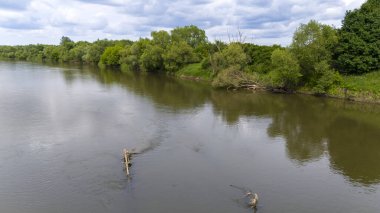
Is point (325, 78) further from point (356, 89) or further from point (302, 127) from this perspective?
point (302, 127)

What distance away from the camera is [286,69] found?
4981 cm

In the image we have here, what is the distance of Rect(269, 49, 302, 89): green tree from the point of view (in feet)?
163

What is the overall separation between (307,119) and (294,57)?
565 inches

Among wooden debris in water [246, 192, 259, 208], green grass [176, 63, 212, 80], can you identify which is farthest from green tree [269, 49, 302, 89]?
wooden debris in water [246, 192, 259, 208]

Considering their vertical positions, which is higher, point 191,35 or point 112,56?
point 191,35

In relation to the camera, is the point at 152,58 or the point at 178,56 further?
the point at 152,58

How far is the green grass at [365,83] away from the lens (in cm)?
4577

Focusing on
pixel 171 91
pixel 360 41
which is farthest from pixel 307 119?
pixel 171 91

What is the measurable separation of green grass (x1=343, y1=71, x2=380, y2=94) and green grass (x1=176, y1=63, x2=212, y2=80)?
1097 inches

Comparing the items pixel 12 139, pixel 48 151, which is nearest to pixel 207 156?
pixel 48 151

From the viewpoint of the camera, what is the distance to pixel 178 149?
27812 mm

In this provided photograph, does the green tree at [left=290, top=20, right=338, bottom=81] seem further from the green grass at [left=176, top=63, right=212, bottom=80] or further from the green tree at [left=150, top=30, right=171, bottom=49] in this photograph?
the green tree at [left=150, top=30, right=171, bottom=49]

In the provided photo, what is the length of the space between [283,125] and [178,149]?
13519mm

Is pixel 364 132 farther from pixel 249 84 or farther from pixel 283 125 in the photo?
pixel 249 84
